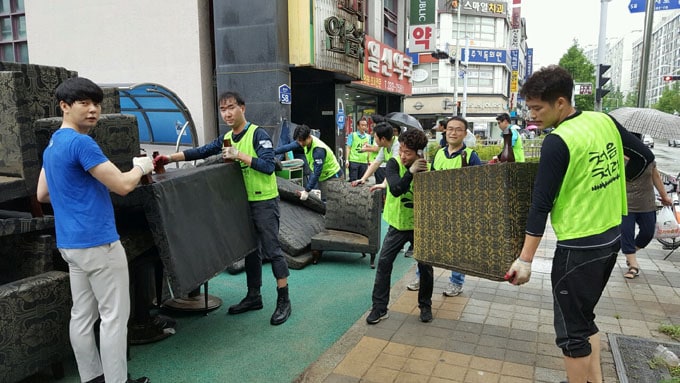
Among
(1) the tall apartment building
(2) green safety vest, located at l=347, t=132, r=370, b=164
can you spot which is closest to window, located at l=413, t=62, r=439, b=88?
(2) green safety vest, located at l=347, t=132, r=370, b=164

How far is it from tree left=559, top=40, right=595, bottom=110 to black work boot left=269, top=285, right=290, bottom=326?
44.1 metres

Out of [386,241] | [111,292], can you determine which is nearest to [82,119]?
[111,292]

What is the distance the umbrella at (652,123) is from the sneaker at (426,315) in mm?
2850

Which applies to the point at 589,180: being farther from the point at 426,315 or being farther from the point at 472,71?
the point at 472,71

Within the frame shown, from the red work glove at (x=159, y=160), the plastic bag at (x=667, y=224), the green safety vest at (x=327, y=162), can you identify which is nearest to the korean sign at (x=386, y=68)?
the green safety vest at (x=327, y=162)

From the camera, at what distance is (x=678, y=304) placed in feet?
15.2

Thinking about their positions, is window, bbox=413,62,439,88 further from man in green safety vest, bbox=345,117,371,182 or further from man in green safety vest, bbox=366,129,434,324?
man in green safety vest, bbox=366,129,434,324

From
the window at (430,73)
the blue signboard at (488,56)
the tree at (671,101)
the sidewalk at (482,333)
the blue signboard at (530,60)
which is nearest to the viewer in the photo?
the sidewalk at (482,333)

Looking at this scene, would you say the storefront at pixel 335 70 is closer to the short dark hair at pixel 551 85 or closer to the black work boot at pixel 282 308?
the black work boot at pixel 282 308

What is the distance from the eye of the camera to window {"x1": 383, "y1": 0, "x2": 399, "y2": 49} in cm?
1769

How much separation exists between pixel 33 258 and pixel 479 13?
4774 centimetres

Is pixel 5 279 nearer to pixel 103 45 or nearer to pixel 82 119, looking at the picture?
pixel 82 119

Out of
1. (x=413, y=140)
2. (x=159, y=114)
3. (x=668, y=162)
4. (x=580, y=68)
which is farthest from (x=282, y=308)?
(x=580, y=68)

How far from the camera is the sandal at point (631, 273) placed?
215 inches
